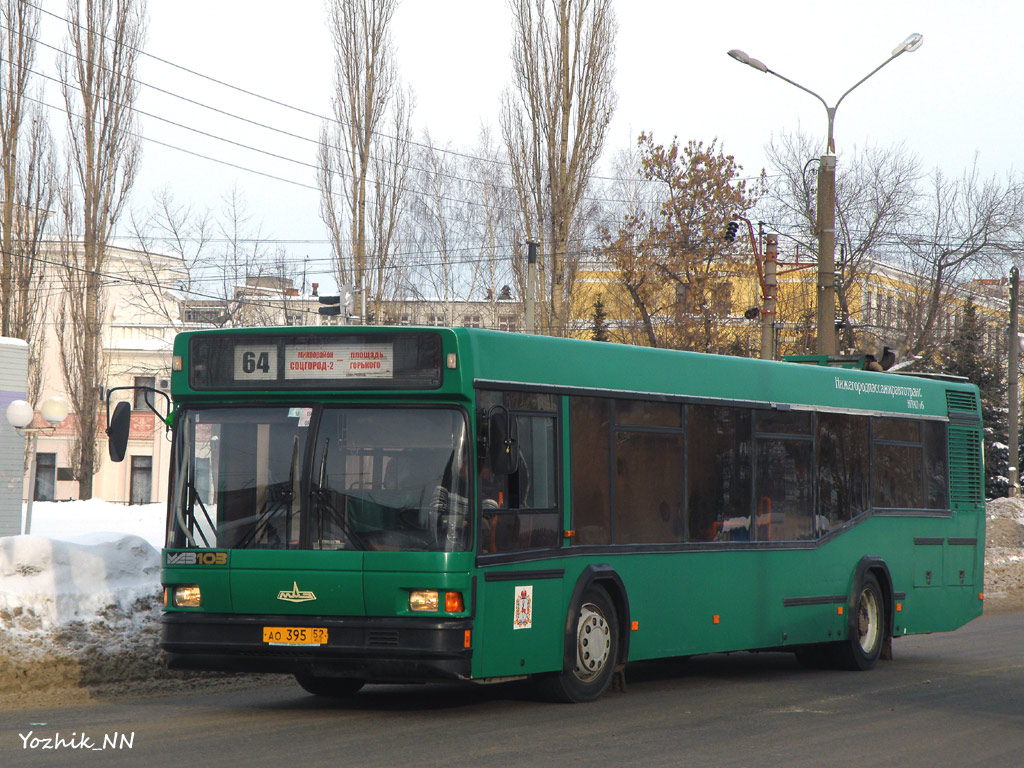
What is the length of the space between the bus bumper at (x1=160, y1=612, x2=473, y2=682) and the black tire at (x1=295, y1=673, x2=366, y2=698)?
1.22 meters

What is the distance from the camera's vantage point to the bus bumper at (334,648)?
8.81 meters

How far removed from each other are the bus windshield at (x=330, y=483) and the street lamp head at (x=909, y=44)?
14.0 m

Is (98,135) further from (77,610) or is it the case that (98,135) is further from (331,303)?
(77,610)

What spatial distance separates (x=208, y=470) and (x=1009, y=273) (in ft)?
110

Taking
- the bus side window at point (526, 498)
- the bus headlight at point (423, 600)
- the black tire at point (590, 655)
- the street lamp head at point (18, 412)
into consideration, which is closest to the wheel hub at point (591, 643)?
the black tire at point (590, 655)

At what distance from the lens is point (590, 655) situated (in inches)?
402

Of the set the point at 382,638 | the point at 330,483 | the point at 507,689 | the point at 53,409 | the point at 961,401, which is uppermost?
the point at 53,409

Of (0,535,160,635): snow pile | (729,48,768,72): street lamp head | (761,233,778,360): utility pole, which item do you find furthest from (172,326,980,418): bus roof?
(761,233,778,360): utility pole

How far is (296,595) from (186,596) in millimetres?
829

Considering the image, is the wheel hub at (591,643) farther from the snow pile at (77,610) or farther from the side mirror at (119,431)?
the snow pile at (77,610)

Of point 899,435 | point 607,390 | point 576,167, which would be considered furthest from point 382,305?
point 607,390

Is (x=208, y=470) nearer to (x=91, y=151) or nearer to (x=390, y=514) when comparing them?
(x=390, y=514)

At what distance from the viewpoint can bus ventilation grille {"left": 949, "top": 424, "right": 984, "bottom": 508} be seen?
15.0 meters

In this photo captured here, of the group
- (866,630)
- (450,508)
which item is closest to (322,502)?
(450,508)
